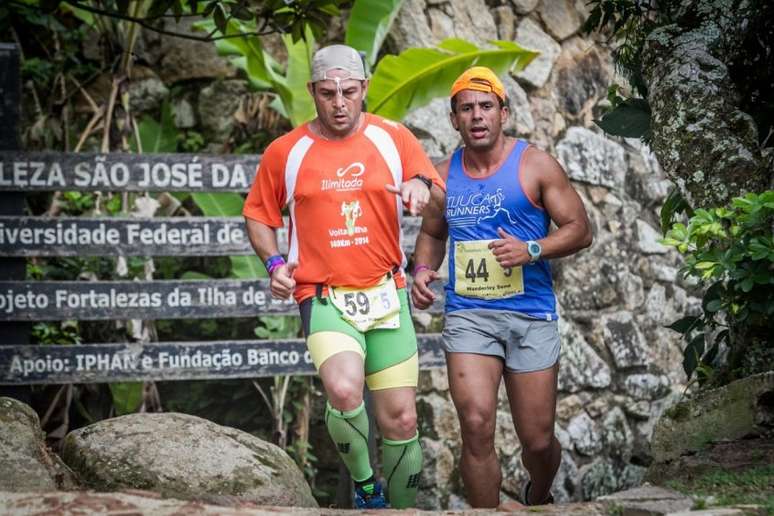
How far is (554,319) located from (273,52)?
3.66 m

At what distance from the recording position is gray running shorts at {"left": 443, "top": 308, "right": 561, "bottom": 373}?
507 centimetres

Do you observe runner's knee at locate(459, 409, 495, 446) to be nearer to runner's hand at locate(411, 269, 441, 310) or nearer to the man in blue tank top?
the man in blue tank top

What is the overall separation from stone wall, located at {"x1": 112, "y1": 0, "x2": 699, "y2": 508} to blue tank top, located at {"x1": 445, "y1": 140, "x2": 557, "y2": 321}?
8.54 feet

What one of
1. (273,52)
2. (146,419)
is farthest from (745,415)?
(273,52)

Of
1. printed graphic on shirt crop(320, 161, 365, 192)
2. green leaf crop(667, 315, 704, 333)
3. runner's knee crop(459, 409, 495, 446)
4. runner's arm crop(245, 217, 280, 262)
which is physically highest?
printed graphic on shirt crop(320, 161, 365, 192)

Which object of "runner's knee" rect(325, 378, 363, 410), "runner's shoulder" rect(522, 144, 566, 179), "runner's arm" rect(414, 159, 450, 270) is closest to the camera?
"runner's knee" rect(325, 378, 363, 410)

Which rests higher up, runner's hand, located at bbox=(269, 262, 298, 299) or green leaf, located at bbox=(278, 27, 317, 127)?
green leaf, located at bbox=(278, 27, 317, 127)

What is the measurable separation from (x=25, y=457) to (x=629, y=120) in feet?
9.59

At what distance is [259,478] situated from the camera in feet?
16.7

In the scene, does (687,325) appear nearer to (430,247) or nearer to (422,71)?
(430,247)

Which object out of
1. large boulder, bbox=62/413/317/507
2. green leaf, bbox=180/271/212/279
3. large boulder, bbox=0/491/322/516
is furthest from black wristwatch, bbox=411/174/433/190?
green leaf, bbox=180/271/212/279

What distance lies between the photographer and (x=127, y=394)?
743cm

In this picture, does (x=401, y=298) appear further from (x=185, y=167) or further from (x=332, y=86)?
(x=185, y=167)

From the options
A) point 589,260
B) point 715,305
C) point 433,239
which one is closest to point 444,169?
point 433,239
